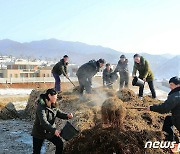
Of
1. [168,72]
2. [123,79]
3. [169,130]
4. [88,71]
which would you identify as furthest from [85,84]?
[168,72]

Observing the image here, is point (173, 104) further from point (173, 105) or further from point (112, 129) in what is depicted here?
point (112, 129)

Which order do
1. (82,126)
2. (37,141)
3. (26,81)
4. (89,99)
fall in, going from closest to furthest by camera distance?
(37,141), (82,126), (89,99), (26,81)

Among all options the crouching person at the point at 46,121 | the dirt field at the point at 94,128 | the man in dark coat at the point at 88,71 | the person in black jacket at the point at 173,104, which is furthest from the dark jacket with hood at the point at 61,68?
the person in black jacket at the point at 173,104

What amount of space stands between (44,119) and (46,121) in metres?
0.05

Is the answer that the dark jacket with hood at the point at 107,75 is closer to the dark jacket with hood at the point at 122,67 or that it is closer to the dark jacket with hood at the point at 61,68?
the dark jacket with hood at the point at 122,67

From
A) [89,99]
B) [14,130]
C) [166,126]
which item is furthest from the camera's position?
[14,130]

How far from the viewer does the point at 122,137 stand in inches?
214

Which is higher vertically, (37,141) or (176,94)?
(176,94)

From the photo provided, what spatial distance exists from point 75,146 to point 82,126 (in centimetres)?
108

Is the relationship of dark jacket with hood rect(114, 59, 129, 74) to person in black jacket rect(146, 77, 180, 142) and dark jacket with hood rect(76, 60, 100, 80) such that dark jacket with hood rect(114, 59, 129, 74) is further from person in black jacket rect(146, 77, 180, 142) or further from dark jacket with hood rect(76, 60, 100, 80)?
person in black jacket rect(146, 77, 180, 142)

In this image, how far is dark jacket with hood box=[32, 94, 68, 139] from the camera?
18.2 feet

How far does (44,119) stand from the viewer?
18.2 feet

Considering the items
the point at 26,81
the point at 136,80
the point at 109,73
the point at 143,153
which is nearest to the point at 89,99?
the point at 136,80

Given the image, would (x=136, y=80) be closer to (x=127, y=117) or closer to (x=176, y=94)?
(x=127, y=117)
